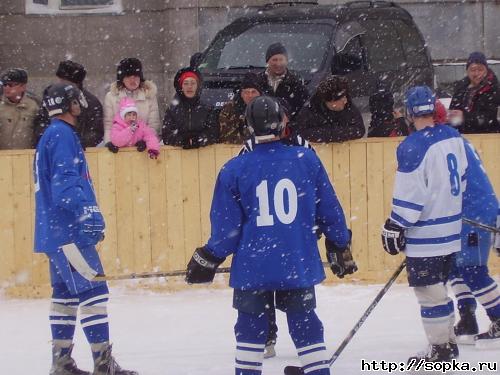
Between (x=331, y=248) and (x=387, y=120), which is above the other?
(x=387, y=120)

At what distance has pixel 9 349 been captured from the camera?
8383 millimetres

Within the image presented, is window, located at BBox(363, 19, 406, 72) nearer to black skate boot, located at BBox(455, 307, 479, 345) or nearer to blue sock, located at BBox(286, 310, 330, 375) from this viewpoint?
black skate boot, located at BBox(455, 307, 479, 345)

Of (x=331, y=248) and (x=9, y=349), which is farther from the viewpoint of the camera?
(x=9, y=349)

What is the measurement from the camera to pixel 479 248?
7.68 metres

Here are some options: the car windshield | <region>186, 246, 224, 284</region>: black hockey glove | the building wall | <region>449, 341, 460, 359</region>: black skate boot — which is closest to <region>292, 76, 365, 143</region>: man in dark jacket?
the car windshield

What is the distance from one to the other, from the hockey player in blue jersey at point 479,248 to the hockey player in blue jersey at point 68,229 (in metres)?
2.31

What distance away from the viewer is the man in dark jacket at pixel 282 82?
9.98m

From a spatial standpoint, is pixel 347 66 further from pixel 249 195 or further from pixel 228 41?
pixel 249 195

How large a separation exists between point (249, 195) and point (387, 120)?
15.5ft

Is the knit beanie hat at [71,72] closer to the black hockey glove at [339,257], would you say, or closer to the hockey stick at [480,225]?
the hockey stick at [480,225]

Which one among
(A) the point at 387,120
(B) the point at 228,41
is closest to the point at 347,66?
(A) the point at 387,120

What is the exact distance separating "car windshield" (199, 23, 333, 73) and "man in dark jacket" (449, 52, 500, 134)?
5.55ft

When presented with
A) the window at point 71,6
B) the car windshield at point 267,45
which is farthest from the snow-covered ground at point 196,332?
the window at point 71,6

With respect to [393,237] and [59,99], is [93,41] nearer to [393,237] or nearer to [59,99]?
[59,99]
